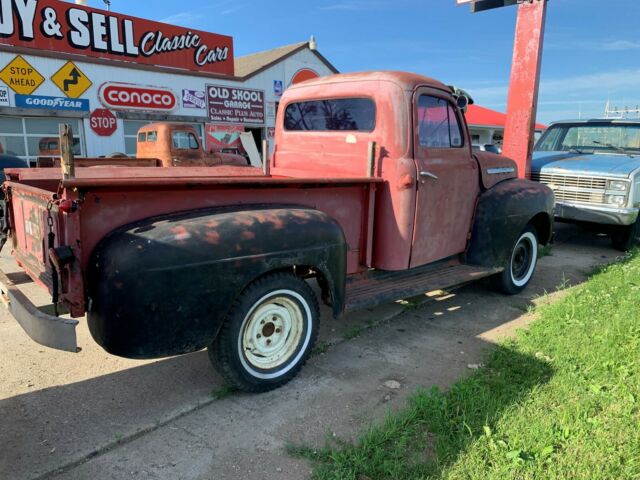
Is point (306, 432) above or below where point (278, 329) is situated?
below

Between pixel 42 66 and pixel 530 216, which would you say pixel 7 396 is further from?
pixel 42 66

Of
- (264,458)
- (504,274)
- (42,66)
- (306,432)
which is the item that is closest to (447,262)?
(504,274)

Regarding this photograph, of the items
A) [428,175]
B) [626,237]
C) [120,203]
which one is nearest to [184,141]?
[428,175]

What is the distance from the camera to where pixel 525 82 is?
764 centimetres

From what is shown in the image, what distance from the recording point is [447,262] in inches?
187

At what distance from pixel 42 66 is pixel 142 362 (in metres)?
13.5

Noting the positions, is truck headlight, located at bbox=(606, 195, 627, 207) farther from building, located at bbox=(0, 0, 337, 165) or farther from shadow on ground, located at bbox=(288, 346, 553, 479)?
building, located at bbox=(0, 0, 337, 165)

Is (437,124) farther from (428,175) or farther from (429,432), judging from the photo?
(429,432)

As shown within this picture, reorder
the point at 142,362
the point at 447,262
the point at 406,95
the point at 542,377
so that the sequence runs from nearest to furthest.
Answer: the point at 542,377, the point at 142,362, the point at 406,95, the point at 447,262

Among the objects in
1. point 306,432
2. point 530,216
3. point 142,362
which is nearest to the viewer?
point 306,432

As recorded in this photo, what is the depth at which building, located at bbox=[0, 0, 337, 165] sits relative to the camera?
13.6m

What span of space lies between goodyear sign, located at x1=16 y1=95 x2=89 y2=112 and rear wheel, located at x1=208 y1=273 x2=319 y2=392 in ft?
45.3

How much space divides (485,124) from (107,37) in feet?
72.3

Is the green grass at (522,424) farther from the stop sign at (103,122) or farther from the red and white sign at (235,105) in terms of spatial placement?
the red and white sign at (235,105)
